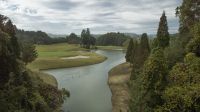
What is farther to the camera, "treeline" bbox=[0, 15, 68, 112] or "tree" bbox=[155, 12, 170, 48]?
"tree" bbox=[155, 12, 170, 48]

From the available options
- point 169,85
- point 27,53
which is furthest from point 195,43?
point 27,53

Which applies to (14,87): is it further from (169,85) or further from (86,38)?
(86,38)

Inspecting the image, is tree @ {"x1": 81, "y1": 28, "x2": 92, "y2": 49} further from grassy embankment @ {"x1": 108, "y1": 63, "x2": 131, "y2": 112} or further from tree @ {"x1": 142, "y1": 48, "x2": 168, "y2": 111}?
tree @ {"x1": 142, "y1": 48, "x2": 168, "y2": 111}

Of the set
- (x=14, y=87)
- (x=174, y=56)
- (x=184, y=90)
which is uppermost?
(x=174, y=56)

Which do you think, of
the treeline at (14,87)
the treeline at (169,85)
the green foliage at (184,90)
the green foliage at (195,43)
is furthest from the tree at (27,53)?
the green foliage at (184,90)

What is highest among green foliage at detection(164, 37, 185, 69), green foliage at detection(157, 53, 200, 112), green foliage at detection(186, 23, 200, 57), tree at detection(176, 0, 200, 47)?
tree at detection(176, 0, 200, 47)

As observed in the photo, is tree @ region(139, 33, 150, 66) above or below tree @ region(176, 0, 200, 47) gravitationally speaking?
below

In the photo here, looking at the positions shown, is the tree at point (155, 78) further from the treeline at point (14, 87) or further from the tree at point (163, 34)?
the tree at point (163, 34)

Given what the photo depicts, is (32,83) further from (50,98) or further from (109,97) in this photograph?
(109,97)

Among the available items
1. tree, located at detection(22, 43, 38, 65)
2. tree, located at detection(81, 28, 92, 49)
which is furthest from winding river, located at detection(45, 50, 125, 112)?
tree, located at detection(81, 28, 92, 49)
